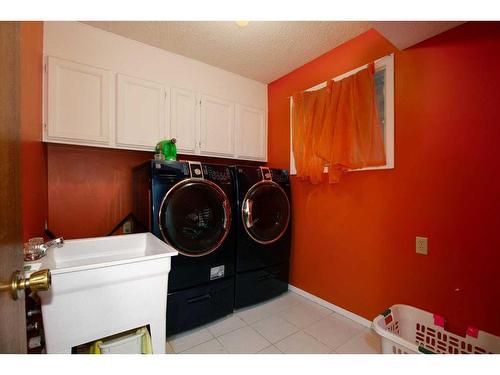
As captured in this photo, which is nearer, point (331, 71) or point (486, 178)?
point (486, 178)

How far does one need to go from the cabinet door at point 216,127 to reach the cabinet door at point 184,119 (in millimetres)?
85

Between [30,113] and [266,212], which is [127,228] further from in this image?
[266,212]

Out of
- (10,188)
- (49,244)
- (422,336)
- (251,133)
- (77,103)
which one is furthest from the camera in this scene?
(251,133)

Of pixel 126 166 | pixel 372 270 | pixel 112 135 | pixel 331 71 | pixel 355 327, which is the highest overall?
pixel 331 71

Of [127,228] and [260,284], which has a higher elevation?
[127,228]

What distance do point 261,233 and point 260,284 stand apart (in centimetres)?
50

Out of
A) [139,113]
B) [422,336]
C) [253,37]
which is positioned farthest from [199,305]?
[253,37]

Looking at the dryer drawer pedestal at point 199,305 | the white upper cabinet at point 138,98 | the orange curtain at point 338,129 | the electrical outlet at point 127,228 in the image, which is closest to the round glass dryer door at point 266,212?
the orange curtain at point 338,129

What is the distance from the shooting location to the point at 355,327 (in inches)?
72.7

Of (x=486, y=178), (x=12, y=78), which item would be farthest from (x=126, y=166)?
(x=486, y=178)

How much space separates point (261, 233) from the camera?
6.93 ft

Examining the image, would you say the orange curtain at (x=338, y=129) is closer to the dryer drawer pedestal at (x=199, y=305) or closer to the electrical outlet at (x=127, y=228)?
the dryer drawer pedestal at (x=199, y=305)
